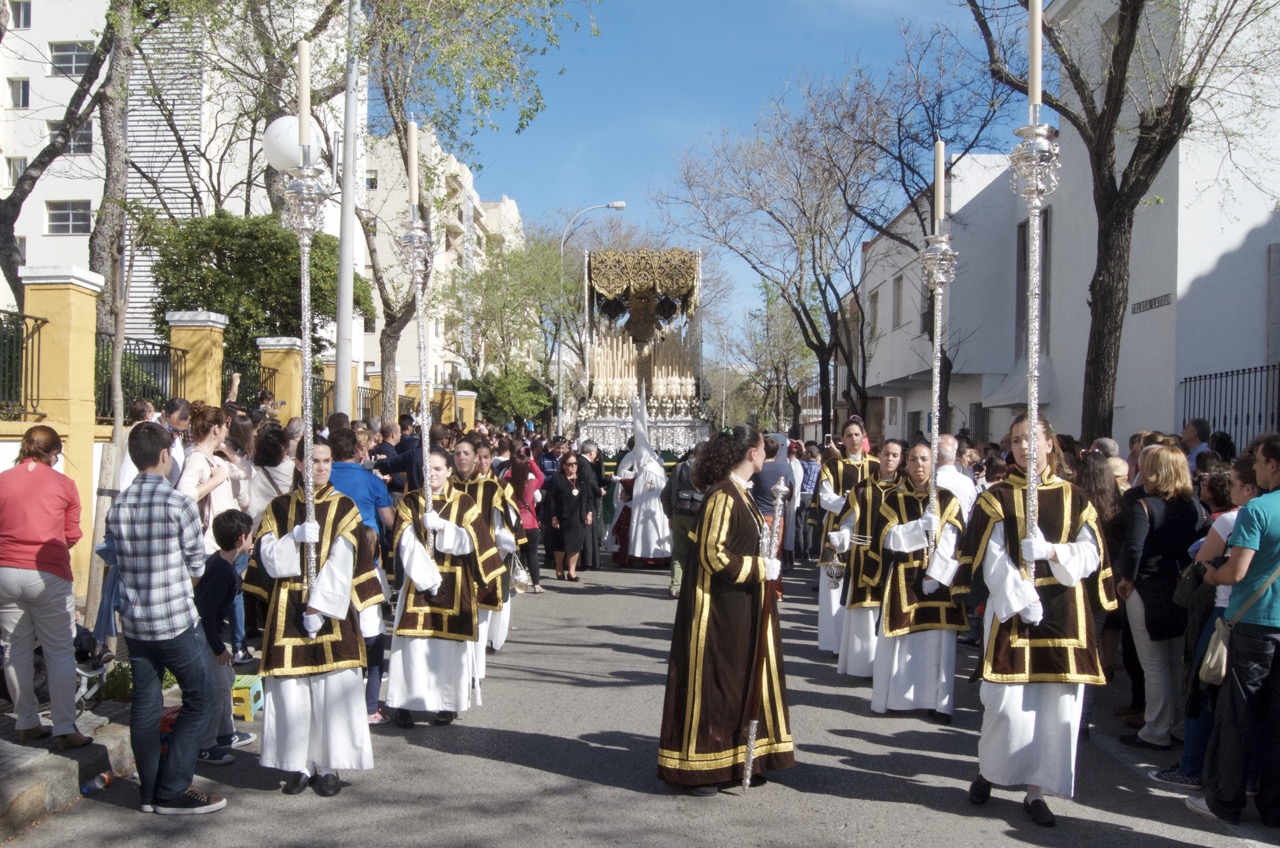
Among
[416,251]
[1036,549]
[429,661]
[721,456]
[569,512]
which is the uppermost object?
[416,251]

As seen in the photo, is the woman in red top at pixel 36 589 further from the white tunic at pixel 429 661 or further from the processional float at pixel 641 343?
the processional float at pixel 641 343

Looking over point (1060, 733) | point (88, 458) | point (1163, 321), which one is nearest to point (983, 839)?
point (1060, 733)

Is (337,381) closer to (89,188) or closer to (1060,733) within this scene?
(1060,733)

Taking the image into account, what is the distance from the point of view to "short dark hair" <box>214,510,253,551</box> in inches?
239

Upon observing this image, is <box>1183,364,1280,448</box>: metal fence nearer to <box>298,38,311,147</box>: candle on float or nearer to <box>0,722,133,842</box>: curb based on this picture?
<box>298,38,311,147</box>: candle on float

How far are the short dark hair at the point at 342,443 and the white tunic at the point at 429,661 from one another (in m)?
0.80

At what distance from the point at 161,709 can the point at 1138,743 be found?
5460 mm

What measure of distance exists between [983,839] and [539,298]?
37.0 meters

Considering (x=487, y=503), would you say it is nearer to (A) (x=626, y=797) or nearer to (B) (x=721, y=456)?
(B) (x=721, y=456)

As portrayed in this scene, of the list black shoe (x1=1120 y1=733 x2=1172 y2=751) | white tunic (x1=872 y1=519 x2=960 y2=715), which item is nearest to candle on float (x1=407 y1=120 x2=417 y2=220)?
white tunic (x1=872 y1=519 x2=960 y2=715)

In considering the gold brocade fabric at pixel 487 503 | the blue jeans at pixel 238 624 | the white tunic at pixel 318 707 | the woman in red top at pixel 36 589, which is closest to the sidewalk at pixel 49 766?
the woman in red top at pixel 36 589

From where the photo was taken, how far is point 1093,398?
12047mm

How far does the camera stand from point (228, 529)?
6090 mm

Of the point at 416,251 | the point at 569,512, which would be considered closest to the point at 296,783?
the point at 416,251
